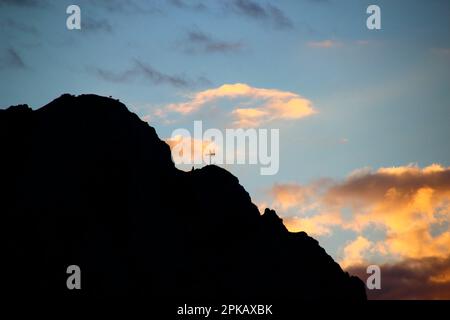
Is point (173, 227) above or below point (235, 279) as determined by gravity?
above

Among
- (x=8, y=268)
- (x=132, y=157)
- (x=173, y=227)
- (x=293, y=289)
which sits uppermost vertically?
(x=132, y=157)

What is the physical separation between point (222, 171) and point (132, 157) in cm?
3569

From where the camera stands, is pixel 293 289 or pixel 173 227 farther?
pixel 293 289

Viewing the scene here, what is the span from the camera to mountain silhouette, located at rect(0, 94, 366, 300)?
217 ft

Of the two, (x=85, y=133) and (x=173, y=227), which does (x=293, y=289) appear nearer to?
(x=173, y=227)

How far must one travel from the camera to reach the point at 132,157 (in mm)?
81562

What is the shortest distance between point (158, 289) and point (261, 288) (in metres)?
32.9

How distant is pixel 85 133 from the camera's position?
77562 millimetres

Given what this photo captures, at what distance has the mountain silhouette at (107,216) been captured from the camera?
217 ft

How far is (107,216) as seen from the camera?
7375 centimetres

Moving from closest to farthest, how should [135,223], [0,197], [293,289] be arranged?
[0,197], [135,223], [293,289]
